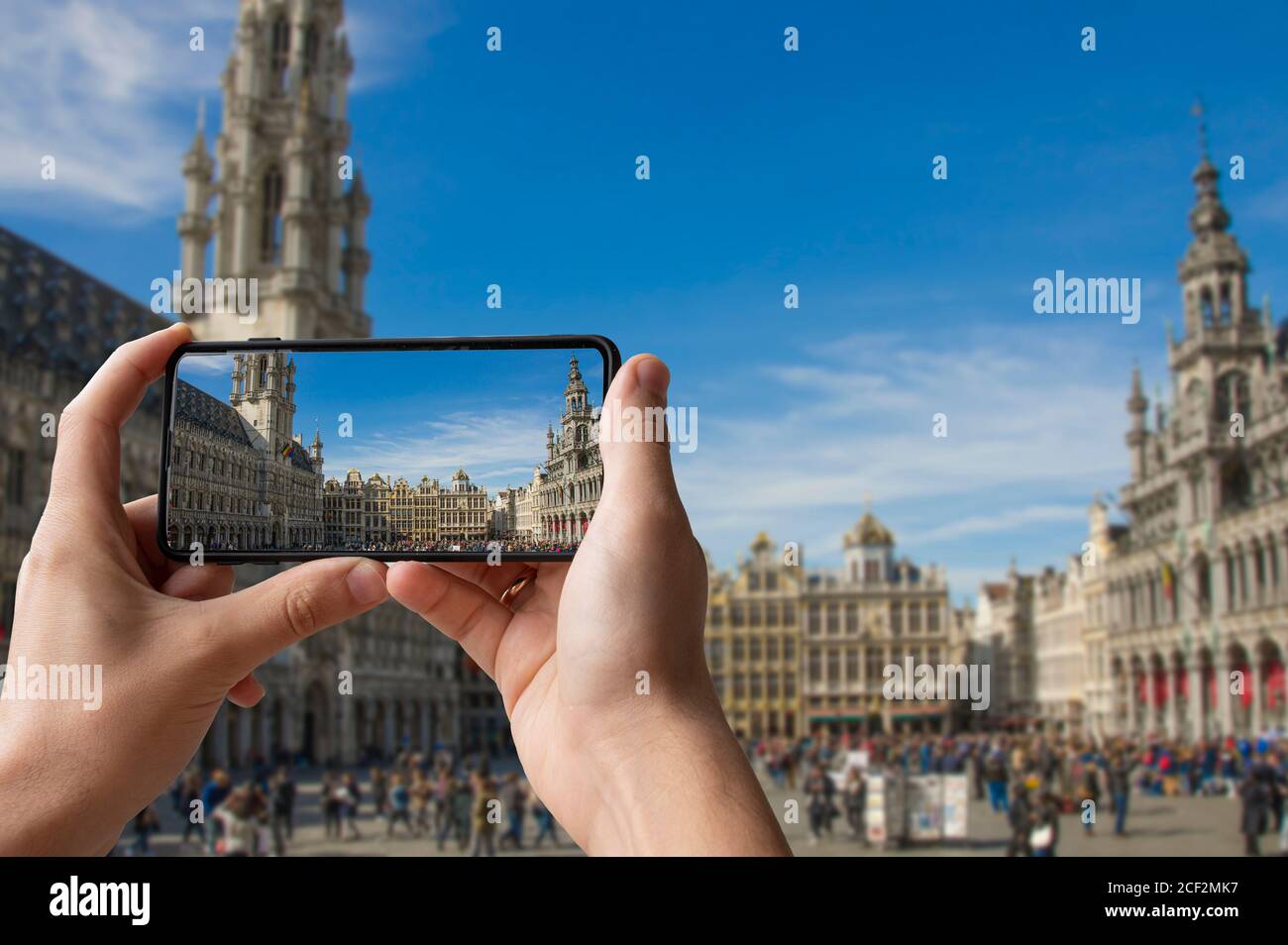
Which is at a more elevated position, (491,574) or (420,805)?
(491,574)

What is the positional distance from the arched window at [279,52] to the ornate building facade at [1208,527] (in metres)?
37.6

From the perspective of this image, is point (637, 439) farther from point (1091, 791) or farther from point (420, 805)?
point (1091, 791)

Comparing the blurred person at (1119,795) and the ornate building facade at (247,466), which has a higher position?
the ornate building facade at (247,466)

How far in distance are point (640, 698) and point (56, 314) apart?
39281 millimetres

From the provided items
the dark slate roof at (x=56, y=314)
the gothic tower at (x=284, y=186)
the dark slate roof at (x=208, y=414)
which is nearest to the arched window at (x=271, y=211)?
the gothic tower at (x=284, y=186)

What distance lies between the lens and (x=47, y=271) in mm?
37656

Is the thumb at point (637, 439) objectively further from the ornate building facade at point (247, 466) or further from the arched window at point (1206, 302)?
the arched window at point (1206, 302)

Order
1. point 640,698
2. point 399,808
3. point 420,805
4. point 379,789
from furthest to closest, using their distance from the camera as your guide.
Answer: point 379,789 → point 420,805 → point 399,808 → point 640,698

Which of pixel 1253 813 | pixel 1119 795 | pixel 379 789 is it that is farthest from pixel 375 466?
pixel 379 789

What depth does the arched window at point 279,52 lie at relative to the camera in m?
52.5

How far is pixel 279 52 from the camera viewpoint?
173ft

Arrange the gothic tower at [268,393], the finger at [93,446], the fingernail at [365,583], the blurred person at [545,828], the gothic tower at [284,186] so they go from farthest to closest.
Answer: the gothic tower at [284,186] < the blurred person at [545,828] < the gothic tower at [268,393] < the fingernail at [365,583] < the finger at [93,446]
